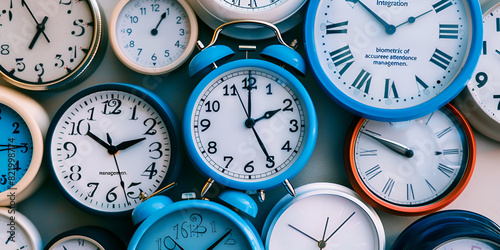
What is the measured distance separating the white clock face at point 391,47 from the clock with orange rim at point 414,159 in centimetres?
10

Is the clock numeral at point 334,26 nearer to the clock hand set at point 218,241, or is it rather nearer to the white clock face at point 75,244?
the clock hand set at point 218,241

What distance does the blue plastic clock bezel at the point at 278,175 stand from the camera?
3.71 ft

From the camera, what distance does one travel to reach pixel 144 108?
1.20m

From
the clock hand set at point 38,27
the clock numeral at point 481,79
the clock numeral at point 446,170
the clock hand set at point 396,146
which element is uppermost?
the clock hand set at point 38,27

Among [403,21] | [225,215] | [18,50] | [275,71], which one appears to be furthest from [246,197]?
[18,50]

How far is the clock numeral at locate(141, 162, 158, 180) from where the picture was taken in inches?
46.9

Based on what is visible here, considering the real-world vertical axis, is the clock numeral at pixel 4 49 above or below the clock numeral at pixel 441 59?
above

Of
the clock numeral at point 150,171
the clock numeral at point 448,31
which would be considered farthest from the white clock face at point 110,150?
the clock numeral at point 448,31

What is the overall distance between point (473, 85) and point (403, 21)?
0.31 meters

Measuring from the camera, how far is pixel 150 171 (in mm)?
1192

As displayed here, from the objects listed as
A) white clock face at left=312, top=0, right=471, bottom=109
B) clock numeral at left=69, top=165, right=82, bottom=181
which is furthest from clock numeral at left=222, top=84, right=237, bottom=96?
clock numeral at left=69, top=165, right=82, bottom=181

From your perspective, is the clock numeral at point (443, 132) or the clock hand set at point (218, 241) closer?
the clock hand set at point (218, 241)

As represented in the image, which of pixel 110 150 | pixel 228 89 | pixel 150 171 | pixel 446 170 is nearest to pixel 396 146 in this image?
pixel 446 170

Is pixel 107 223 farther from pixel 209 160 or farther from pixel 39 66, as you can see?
pixel 39 66
